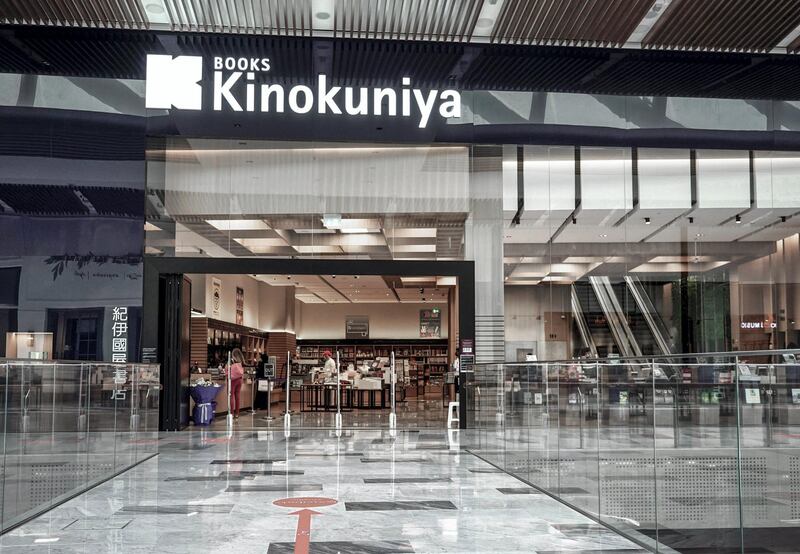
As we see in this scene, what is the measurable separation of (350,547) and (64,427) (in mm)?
2715

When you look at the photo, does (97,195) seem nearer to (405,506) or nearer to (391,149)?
(391,149)

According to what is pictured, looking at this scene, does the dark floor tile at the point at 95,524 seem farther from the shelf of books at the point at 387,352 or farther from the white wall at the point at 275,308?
the shelf of books at the point at 387,352

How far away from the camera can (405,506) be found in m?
5.80

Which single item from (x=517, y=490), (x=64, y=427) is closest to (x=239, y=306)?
(x=64, y=427)

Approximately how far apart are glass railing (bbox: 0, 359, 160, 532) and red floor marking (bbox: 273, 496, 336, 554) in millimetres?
1555

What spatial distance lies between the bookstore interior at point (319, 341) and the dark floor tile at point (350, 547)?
8.79 meters

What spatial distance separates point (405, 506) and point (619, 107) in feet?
29.6

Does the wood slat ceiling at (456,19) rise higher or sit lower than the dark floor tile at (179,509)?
higher

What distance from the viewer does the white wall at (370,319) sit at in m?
27.8

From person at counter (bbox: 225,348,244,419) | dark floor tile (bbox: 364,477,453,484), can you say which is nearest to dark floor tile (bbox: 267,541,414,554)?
dark floor tile (bbox: 364,477,453,484)

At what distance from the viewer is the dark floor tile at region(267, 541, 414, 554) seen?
4352 mm

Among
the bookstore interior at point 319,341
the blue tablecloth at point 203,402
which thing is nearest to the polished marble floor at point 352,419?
the blue tablecloth at point 203,402

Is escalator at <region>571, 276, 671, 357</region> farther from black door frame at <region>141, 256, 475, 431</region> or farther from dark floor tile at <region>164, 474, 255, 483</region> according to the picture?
dark floor tile at <region>164, 474, 255, 483</region>

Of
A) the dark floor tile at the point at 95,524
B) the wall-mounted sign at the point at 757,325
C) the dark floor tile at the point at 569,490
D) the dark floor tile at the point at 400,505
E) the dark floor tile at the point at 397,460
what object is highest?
the wall-mounted sign at the point at 757,325
